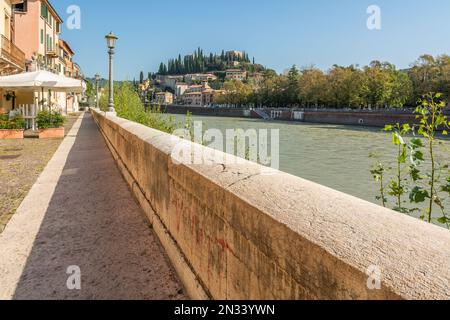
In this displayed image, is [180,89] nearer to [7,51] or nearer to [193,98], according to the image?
[193,98]

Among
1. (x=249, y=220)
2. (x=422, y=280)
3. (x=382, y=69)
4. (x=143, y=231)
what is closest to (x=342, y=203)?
(x=249, y=220)

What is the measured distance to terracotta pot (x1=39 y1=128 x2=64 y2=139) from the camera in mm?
14250

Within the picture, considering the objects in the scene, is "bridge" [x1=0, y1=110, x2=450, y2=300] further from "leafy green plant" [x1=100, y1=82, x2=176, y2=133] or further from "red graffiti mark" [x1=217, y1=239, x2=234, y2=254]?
"leafy green plant" [x1=100, y1=82, x2=176, y2=133]

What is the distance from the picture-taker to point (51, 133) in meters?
14.5

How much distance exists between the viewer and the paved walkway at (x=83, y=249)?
275 centimetres

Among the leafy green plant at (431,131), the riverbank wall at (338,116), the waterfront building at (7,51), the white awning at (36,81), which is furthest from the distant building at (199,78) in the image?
the leafy green plant at (431,131)

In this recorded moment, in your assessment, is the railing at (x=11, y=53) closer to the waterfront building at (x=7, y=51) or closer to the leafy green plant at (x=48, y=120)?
the waterfront building at (x=7, y=51)

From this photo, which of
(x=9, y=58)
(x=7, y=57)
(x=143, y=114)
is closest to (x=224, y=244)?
(x=143, y=114)

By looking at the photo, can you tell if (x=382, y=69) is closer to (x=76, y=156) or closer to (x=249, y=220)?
(x=76, y=156)

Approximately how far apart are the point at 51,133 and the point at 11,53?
28.3 feet

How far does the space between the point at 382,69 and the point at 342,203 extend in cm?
7403

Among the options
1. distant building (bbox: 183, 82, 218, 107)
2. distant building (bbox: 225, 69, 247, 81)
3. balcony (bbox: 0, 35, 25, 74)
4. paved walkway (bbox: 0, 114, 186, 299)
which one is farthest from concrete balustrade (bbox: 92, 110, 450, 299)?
distant building (bbox: 225, 69, 247, 81)

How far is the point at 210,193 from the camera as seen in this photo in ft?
7.25

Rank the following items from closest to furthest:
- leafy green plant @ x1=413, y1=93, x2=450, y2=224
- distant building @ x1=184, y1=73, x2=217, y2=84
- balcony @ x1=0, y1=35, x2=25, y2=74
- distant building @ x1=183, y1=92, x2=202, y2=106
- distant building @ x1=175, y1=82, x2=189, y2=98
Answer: leafy green plant @ x1=413, y1=93, x2=450, y2=224 < balcony @ x1=0, y1=35, x2=25, y2=74 < distant building @ x1=183, y1=92, x2=202, y2=106 < distant building @ x1=175, y1=82, x2=189, y2=98 < distant building @ x1=184, y1=73, x2=217, y2=84
